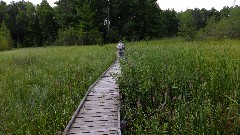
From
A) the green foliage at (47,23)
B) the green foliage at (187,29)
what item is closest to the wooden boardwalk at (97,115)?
the green foliage at (187,29)

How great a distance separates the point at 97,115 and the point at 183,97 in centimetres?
218

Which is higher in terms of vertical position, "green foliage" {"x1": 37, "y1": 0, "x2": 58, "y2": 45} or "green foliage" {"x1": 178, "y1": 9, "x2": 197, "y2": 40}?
"green foliage" {"x1": 37, "y1": 0, "x2": 58, "y2": 45}

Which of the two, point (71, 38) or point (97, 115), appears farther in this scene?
point (71, 38)

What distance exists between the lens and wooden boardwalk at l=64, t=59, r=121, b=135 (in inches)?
164

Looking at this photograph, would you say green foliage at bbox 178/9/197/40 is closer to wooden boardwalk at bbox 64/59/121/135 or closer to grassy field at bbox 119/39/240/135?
wooden boardwalk at bbox 64/59/121/135

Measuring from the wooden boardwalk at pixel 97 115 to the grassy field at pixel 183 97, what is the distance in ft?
1.03

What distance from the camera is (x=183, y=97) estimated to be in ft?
11.0

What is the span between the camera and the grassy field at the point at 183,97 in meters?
2.96

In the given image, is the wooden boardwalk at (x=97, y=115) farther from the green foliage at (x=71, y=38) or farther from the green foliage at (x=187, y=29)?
the green foliage at (x=71, y=38)

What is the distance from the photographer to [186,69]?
504cm

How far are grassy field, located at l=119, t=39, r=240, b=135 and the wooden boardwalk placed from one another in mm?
313

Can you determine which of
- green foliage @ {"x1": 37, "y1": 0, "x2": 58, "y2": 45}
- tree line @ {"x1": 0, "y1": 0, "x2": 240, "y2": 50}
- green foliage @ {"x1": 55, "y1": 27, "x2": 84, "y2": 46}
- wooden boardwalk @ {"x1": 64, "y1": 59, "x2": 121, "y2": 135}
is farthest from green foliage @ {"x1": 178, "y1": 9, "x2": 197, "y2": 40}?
green foliage @ {"x1": 37, "y1": 0, "x2": 58, "y2": 45}

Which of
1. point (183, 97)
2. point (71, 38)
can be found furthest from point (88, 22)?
point (183, 97)

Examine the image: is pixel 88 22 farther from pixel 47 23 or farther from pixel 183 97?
pixel 183 97
